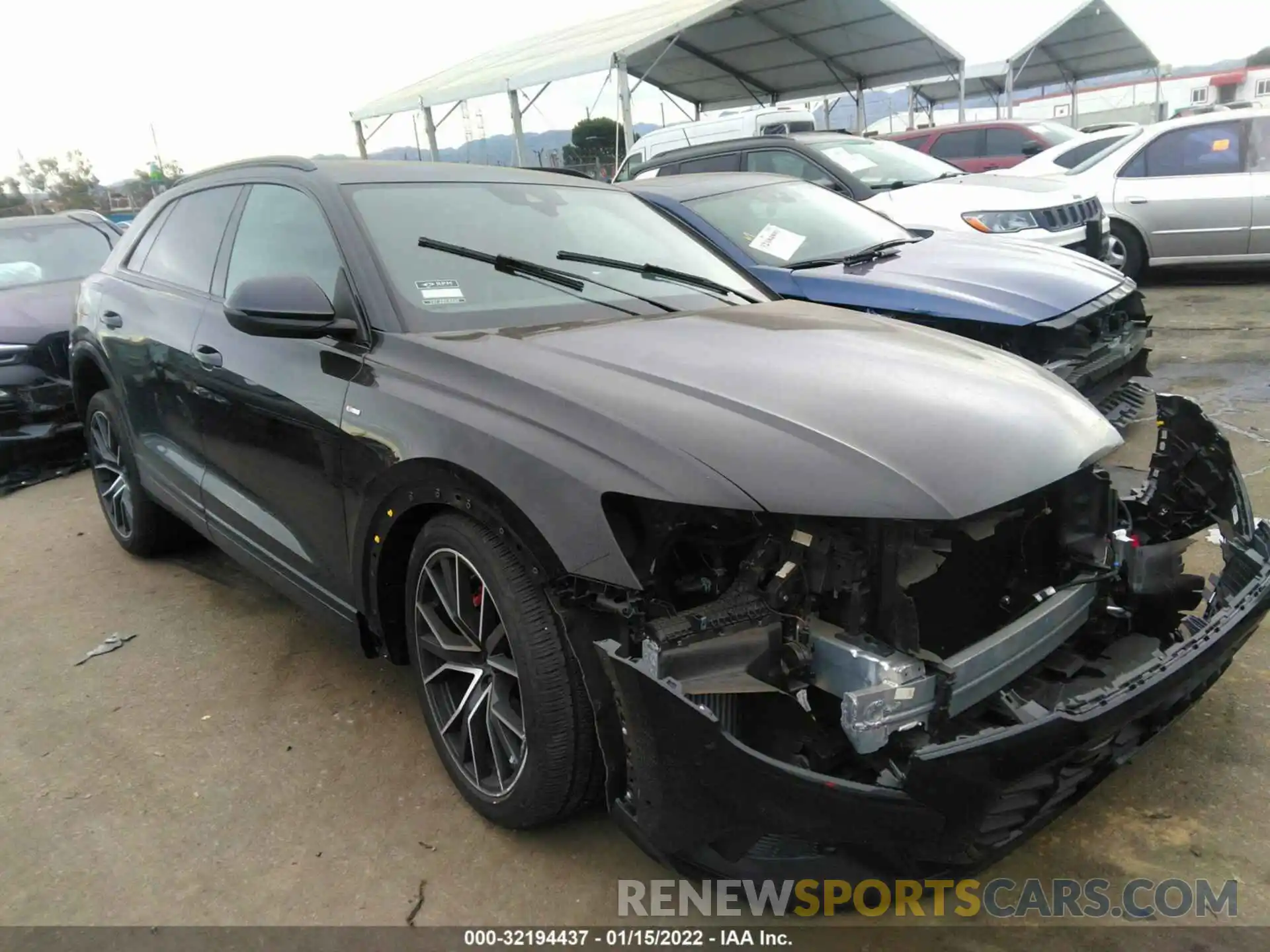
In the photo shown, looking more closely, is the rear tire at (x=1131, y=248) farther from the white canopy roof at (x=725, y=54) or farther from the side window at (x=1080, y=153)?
the white canopy roof at (x=725, y=54)

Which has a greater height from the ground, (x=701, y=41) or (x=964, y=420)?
(x=701, y=41)

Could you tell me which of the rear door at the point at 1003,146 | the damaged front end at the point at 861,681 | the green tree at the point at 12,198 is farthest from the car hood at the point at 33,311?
the green tree at the point at 12,198

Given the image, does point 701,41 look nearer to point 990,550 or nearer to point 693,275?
point 693,275

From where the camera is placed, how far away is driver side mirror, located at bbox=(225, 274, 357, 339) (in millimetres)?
2471

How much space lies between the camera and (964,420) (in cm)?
205

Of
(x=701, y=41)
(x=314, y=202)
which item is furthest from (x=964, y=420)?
(x=701, y=41)

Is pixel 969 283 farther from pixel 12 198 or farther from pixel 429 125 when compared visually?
pixel 12 198

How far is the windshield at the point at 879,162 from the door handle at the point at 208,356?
5.50 metres

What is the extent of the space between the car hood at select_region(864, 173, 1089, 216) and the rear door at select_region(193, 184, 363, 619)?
4881mm

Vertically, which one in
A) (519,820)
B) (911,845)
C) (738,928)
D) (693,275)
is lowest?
(738,928)

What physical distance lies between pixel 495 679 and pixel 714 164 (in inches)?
262

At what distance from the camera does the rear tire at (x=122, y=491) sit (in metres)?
4.07

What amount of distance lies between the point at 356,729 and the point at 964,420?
2.04 metres

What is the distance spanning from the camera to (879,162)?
7.86 metres
